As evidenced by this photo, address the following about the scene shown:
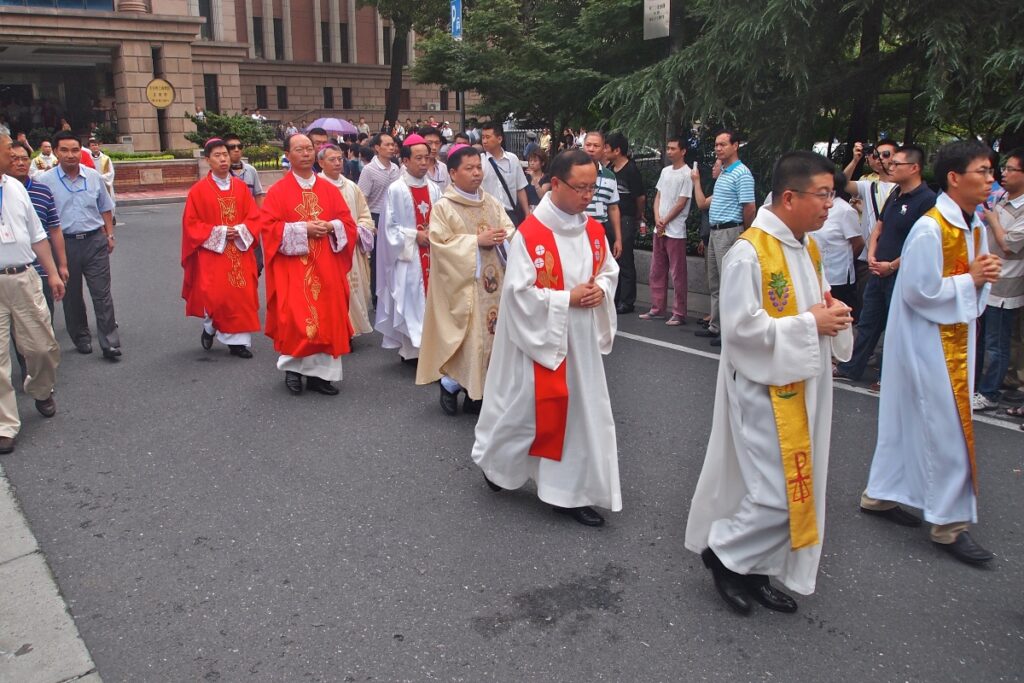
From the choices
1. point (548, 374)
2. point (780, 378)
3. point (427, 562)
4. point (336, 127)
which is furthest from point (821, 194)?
point (336, 127)

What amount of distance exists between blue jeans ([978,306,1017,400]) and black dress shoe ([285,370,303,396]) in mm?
4902

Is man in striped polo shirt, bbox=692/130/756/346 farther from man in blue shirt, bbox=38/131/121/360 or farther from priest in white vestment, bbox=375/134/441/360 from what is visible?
man in blue shirt, bbox=38/131/121/360

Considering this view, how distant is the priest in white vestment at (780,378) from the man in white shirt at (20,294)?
14.4 feet

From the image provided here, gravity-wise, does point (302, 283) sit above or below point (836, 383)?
above

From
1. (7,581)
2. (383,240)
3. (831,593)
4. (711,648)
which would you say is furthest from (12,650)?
(383,240)

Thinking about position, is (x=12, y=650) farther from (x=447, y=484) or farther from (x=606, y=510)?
(x=606, y=510)

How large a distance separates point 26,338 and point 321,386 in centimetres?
198

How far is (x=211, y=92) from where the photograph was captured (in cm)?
4272

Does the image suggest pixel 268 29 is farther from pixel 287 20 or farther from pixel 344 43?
pixel 344 43

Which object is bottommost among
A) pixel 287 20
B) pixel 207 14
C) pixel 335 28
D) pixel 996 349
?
pixel 996 349

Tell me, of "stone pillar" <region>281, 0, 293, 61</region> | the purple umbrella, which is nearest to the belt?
the purple umbrella

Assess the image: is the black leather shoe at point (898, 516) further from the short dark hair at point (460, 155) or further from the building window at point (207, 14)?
the building window at point (207, 14)

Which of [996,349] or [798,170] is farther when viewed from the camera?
[996,349]

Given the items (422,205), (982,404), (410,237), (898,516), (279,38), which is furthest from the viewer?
(279,38)
